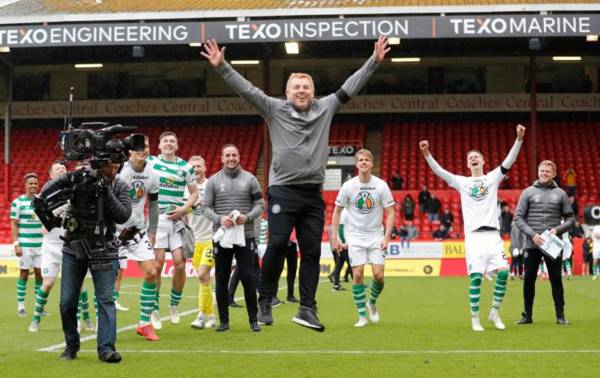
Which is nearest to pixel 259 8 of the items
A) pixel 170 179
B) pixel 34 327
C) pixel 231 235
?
pixel 170 179

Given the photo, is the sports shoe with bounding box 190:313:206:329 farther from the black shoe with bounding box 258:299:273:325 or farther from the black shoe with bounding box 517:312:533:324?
the black shoe with bounding box 517:312:533:324

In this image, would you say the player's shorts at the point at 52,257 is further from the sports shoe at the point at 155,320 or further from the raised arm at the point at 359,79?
the raised arm at the point at 359,79

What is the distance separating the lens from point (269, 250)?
8.55 m

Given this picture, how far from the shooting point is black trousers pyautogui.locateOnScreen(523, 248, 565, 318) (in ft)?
43.3

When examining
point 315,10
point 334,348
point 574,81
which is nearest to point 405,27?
point 315,10

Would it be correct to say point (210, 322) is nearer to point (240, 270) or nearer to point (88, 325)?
point (240, 270)

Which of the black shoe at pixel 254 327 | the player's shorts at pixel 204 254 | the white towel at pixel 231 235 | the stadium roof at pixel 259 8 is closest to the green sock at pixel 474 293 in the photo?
the black shoe at pixel 254 327

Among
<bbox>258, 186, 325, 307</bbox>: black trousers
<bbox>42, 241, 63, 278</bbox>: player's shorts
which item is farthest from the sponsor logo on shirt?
<bbox>258, 186, 325, 307</bbox>: black trousers

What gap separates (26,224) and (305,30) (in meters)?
16.5

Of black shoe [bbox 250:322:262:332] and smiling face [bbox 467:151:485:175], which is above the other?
smiling face [bbox 467:151:485:175]

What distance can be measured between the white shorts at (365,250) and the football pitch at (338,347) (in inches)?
32.9

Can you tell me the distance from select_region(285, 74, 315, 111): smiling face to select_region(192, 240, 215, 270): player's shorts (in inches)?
197

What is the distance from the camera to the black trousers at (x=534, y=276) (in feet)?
43.3

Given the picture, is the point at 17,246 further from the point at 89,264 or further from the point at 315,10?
the point at 315,10
